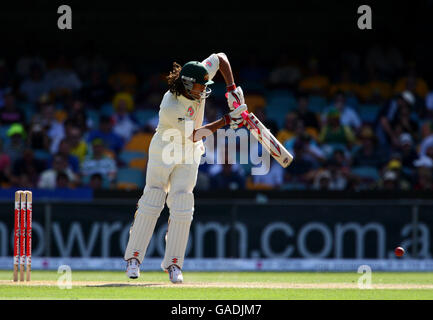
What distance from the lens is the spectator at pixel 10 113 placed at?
15953 mm

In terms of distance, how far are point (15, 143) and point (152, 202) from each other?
7.08m

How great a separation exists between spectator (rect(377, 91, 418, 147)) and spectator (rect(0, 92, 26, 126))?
20.1 feet

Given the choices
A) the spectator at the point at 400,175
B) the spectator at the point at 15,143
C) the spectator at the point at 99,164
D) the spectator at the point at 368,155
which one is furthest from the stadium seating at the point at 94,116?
the spectator at the point at 400,175

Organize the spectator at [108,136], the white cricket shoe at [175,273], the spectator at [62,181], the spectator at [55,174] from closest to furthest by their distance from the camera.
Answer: the white cricket shoe at [175,273]
the spectator at [62,181]
the spectator at [55,174]
the spectator at [108,136]

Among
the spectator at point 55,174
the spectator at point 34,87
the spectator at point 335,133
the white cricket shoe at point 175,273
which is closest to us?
the white cricket shoe at point 175,273

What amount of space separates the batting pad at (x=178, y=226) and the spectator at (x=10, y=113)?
8.22 metres

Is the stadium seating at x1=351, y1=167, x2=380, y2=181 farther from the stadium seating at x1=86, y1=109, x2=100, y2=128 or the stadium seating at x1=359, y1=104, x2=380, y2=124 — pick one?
the stadium seating at x1=86, y1=109, x2=100, y2=128

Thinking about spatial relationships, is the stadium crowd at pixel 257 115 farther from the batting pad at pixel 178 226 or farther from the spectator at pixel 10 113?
the batting pad at pixel 178 226

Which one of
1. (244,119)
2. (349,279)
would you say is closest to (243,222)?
(349,279)

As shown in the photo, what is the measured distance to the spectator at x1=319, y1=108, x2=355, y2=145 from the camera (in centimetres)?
1498

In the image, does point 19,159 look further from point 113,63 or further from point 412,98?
point 412,98

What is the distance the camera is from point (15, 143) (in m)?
14.9

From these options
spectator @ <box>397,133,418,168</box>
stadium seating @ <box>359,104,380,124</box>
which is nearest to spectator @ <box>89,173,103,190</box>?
spectator @ <box>397,133,418,168</box>

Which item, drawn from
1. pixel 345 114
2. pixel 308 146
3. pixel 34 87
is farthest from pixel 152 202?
pixel 34 87
